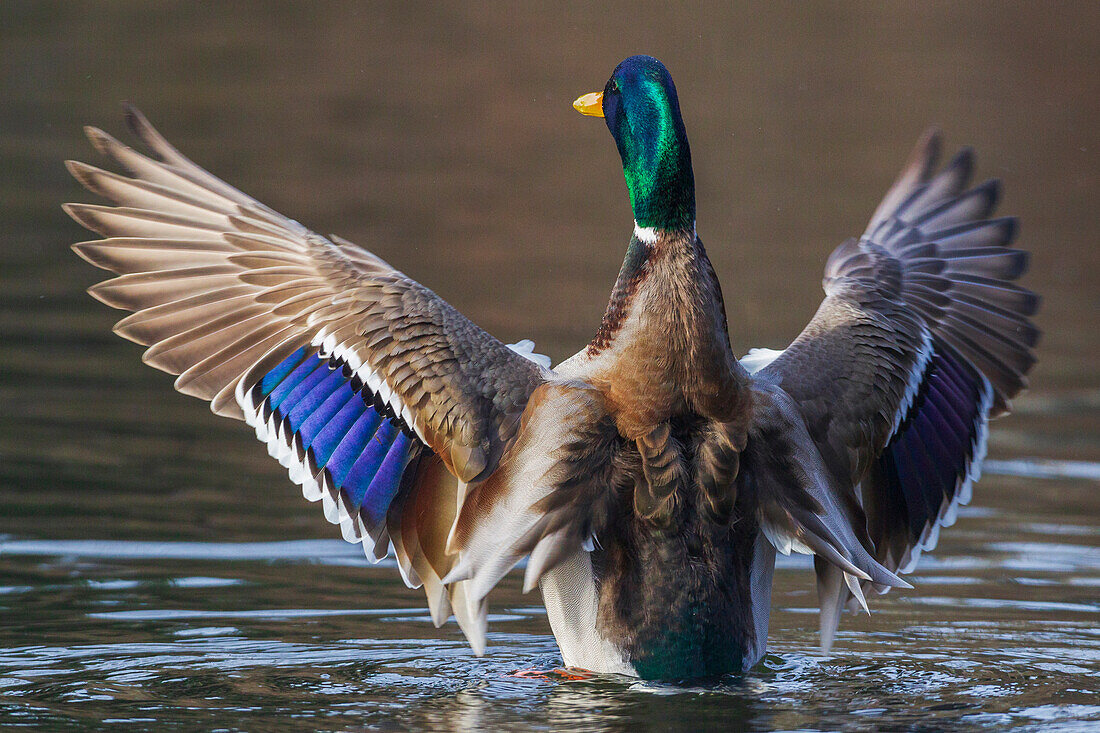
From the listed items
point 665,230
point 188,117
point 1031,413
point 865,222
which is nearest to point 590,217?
point 865,222

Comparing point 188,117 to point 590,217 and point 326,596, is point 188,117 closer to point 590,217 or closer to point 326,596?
point 590,217

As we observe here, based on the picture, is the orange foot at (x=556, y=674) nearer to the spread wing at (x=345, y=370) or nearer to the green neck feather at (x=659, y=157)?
the spread wing at (x=345, y=370)

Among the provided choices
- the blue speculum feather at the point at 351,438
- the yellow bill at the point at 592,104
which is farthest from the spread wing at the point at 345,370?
the yellow bill at the point at 592,104

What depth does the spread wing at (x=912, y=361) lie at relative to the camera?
253 inches

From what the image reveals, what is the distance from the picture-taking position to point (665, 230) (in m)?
6.02

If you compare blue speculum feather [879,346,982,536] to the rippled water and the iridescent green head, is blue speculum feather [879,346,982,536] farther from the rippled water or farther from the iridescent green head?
the iridescent green head

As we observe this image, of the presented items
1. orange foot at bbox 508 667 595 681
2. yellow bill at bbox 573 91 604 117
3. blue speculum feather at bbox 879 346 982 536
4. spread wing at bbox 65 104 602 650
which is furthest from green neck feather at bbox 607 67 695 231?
orange foot at bbox 508 667 595 681

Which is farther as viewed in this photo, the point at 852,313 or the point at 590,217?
the point at 590,217

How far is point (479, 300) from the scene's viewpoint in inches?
527

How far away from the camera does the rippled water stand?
6.07 m

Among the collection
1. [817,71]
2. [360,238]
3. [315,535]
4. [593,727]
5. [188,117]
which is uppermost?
[817,71]

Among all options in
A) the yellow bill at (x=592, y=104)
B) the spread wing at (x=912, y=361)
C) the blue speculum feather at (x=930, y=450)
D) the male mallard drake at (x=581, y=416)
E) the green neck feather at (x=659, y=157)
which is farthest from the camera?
the blue speculum feather at (x=930, y=450)

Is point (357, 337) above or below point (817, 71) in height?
below

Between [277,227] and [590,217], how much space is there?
421 inches
